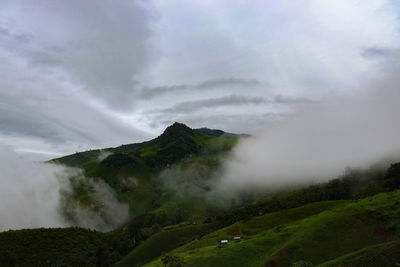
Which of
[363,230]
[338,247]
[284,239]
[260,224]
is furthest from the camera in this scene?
[260,224]

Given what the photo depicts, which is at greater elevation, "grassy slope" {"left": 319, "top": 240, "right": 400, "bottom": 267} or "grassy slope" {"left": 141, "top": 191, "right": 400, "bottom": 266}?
"grassy slope" {"left": 319, "top": 240, "right": 400, "bottom": 267}

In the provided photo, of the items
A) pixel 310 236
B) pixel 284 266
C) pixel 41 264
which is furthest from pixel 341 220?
pixel 41 264

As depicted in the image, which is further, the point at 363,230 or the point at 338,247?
the point at 363,230

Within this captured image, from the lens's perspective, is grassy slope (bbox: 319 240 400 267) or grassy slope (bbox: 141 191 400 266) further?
grassy slope (bbox: 141 191 400 266)

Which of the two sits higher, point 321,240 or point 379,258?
point 379,258

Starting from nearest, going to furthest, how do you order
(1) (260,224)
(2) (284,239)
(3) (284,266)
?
(3) (284,266) → (2) (284,239) → (1) (260,224)

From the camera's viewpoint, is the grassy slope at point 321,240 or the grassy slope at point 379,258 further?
the grassy slope at point 321,240

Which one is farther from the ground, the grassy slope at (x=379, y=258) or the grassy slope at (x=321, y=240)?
the grassy slope at (x=379, y=258)

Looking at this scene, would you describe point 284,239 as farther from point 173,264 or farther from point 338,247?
point 173,264

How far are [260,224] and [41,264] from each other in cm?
16236

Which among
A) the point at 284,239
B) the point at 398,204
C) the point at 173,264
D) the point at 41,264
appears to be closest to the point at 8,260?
the point at 41,264

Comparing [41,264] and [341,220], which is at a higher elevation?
[341,220]

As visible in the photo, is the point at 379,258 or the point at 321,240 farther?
the point at 321,240

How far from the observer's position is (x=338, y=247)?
97438mm
